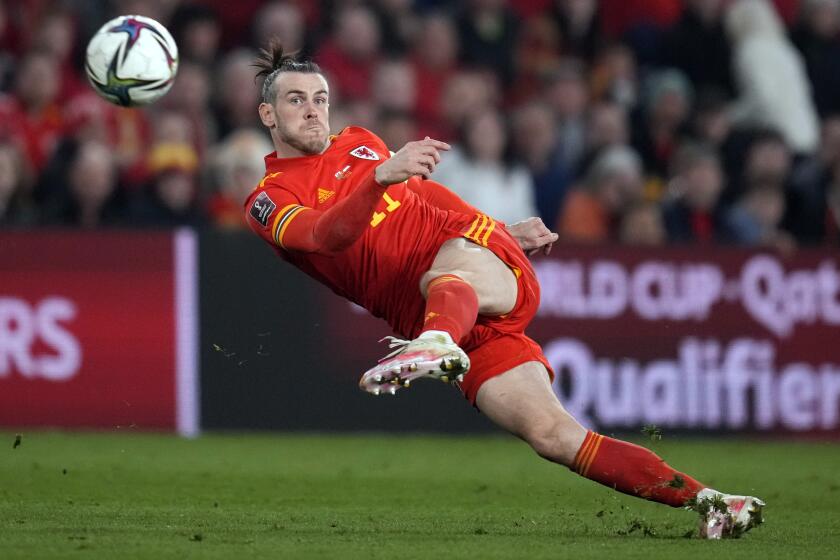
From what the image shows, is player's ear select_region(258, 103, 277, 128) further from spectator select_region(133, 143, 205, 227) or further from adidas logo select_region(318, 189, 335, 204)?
spectator select_region(133, 143, 205, 227)

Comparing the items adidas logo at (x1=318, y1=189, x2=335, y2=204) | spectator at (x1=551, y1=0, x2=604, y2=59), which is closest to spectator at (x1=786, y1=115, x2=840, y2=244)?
spectator at (x1=551, y1=0, x2=604, y2=59)

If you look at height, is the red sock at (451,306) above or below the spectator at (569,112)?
below

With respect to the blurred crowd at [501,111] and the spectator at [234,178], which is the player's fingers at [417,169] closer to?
the blurred crowd at [501,111]

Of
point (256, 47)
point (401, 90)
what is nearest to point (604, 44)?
point (401, 90)

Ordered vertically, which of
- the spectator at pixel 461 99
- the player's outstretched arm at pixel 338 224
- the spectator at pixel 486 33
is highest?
the spectator at pixel 486 33

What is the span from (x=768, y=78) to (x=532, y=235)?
861 centimetres

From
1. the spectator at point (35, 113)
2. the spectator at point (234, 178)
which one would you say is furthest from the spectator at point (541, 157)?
the spectator at point (35, 113)

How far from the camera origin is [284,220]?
7.18 meters

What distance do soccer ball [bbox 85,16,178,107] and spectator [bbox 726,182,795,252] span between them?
6.43m

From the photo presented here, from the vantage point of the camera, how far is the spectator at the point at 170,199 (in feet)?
42.7

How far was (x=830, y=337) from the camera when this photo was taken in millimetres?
12961

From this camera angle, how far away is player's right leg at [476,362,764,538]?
23.1 feet

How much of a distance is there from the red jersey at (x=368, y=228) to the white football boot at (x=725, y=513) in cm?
160

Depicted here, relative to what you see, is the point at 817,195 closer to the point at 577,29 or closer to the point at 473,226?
the point at 577,29
